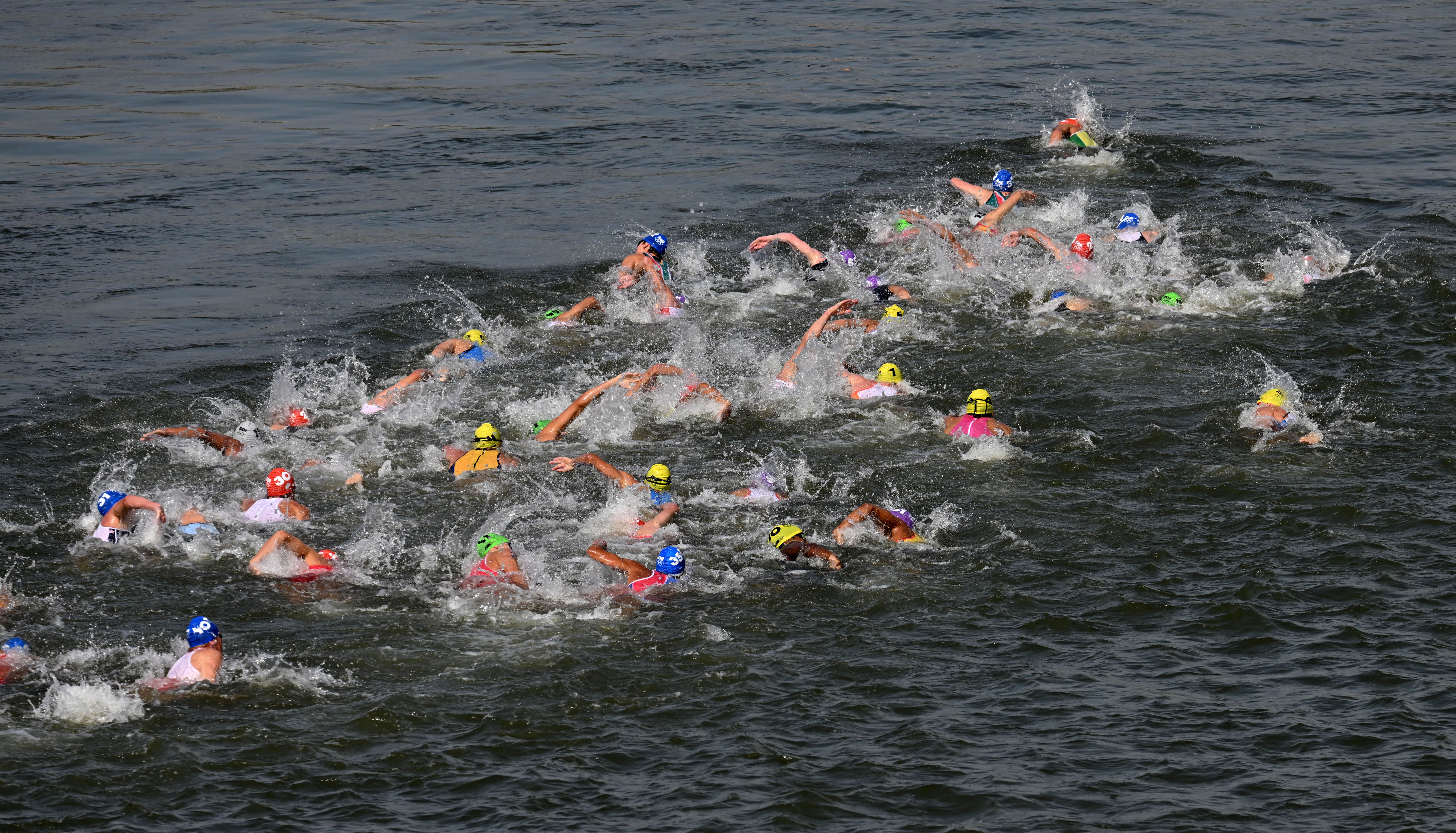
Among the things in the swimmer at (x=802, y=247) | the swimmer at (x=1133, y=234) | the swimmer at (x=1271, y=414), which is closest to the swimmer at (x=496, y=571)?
the swimmer at (x=802, y=247)

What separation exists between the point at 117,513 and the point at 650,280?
8.54 metres

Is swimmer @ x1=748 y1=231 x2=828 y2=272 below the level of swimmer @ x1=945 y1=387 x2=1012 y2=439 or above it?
above

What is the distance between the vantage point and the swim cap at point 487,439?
14633mm

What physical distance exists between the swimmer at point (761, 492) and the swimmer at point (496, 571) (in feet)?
8.71

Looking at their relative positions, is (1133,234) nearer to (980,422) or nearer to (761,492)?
(980,422)

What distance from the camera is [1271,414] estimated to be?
1505 cm

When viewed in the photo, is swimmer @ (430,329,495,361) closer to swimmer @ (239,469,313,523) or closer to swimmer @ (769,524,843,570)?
swimmer @ (239,469,313,523)

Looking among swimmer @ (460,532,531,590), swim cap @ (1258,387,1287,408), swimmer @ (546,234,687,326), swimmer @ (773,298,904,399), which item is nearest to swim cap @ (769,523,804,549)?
swimmer @ (460,532,531,590)

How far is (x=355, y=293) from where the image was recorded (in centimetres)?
2145

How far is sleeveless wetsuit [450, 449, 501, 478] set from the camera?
14.7 m

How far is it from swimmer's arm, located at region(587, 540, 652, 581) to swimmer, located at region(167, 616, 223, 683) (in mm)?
3252

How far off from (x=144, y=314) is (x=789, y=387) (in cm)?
1023

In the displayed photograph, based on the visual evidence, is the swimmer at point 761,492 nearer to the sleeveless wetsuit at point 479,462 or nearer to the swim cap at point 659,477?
the swim cap at point 659,477

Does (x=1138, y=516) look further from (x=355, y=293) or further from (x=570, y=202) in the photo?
(x=570, y=202)
